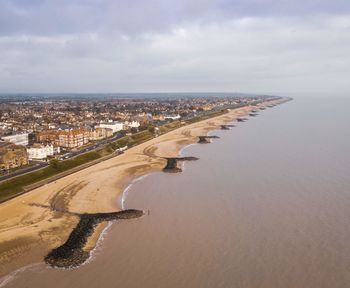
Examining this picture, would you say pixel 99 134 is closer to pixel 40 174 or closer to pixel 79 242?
pixel 40 174

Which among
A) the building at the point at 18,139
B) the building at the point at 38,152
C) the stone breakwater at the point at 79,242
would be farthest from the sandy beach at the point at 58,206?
the building at the point at 18,139

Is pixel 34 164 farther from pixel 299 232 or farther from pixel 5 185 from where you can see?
pixel 299 232

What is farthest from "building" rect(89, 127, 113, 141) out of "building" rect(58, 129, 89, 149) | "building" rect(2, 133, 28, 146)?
"building" rect(2, 133, 28, 146)

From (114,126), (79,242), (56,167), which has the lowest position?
(79,242)

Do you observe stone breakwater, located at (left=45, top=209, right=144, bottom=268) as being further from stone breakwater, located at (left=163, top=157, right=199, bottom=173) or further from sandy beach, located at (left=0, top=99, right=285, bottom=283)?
stone breakwater, located at (left=163, top=157, right=199, bottom=173)

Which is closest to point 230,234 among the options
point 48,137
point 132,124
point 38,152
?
point 38,152

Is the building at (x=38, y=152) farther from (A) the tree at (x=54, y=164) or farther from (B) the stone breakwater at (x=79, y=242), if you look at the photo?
(B) the stone breakwater at (x=79, y=242)
